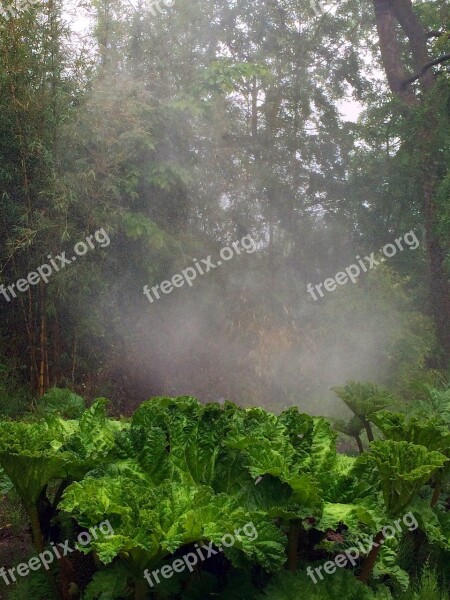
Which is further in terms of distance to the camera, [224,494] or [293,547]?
[293,547]

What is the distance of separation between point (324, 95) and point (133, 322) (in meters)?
5.26

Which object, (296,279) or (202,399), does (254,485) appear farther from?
(296,279)

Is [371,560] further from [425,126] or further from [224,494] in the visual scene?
[425,126]

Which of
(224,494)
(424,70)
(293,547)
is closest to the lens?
(224,494)

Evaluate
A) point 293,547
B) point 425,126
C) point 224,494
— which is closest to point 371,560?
point 293,547

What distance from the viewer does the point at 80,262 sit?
4.87 meters

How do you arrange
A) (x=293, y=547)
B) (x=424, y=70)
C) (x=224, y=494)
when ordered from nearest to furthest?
(x=224, y=494) → (x=293, y=547) → (x=424, y=70)

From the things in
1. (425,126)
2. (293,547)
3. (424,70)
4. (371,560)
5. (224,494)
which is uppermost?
(424,70)

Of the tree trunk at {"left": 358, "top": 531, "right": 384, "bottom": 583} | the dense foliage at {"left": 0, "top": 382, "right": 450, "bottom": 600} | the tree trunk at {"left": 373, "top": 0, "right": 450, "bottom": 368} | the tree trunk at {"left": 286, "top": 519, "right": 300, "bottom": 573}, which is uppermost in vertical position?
the tree trunk at {"left": 373, "top": 0, "right": 450, "bottom": 368}

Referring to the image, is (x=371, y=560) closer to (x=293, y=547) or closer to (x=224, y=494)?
(x=293, y=547)

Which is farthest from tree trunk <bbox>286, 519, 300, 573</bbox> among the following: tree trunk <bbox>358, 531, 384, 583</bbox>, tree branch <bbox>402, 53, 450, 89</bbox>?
tree branch <bbox>402, 53, 450, 89</bbox>

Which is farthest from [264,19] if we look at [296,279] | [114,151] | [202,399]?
[202,399]

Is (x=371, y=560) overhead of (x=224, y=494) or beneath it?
beneath

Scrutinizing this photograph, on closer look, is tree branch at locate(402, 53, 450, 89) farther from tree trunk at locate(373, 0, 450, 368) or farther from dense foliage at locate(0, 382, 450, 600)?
dense foliage at locate(0, 382, 450, 600)
